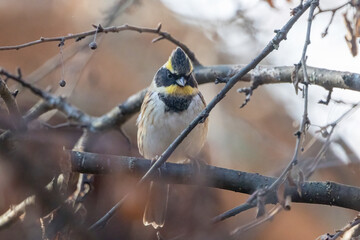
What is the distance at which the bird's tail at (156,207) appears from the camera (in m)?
4.91

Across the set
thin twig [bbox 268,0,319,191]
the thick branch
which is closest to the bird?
the thick branch

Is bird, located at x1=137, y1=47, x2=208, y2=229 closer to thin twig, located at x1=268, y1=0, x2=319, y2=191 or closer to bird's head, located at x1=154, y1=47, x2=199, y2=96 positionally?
bird's head, located at x1=154, y1=47, x2=199, y2=96

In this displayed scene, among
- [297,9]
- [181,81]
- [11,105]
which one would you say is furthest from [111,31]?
[181,81]

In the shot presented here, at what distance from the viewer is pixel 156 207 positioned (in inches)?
197

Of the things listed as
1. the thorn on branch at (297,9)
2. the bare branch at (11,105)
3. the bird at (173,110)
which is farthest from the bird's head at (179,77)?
the thorn on branch at (297,9)

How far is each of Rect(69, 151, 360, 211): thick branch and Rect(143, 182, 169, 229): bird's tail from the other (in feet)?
4.44

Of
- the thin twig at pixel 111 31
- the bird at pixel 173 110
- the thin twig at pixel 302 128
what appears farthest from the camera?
the bird at pixel 173 110

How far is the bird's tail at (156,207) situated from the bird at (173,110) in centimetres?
1

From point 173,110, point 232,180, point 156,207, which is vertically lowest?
point 156,207

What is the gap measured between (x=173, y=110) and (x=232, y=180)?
1249 millimetres

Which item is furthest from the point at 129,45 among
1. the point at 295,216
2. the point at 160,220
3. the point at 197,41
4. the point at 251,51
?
the point at 160,220

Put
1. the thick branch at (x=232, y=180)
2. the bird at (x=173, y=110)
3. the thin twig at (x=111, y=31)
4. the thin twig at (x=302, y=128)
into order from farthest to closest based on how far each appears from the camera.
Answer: the bird at (x=173, y=110) < the thick branch at (x=232, y=180) < the thin twig at (x=111, y=31) < the thin twig at (x=302, y=128)

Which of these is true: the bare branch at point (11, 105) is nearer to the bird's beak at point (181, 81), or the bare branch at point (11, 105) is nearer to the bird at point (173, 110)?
the bird at point (173, 110)

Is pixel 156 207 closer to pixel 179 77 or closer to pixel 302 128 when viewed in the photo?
pixel 179 77
